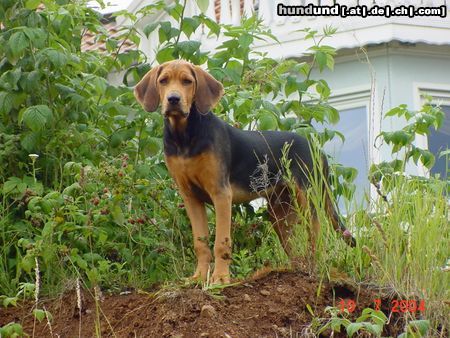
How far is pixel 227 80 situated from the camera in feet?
27.2

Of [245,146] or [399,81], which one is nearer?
[245,146]

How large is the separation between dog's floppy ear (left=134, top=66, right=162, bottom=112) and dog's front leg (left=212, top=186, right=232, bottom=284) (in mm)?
653

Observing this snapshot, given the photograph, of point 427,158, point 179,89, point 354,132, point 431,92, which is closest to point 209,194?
point 179,89

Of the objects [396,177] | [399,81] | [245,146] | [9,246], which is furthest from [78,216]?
[399,81]

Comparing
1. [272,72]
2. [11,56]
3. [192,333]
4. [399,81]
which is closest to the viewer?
[192,333]

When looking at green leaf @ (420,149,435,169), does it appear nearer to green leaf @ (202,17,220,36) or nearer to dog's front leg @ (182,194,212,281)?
green leaf @ (202,17,220,36)

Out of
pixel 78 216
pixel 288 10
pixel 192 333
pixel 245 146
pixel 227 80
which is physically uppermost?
pixel 288 10

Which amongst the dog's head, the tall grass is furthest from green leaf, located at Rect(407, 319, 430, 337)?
the dog's head

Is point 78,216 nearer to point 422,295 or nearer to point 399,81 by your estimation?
point 422,295

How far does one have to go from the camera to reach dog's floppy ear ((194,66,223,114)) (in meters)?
6.34

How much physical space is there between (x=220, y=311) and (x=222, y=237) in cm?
70

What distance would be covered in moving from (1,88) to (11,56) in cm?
37
